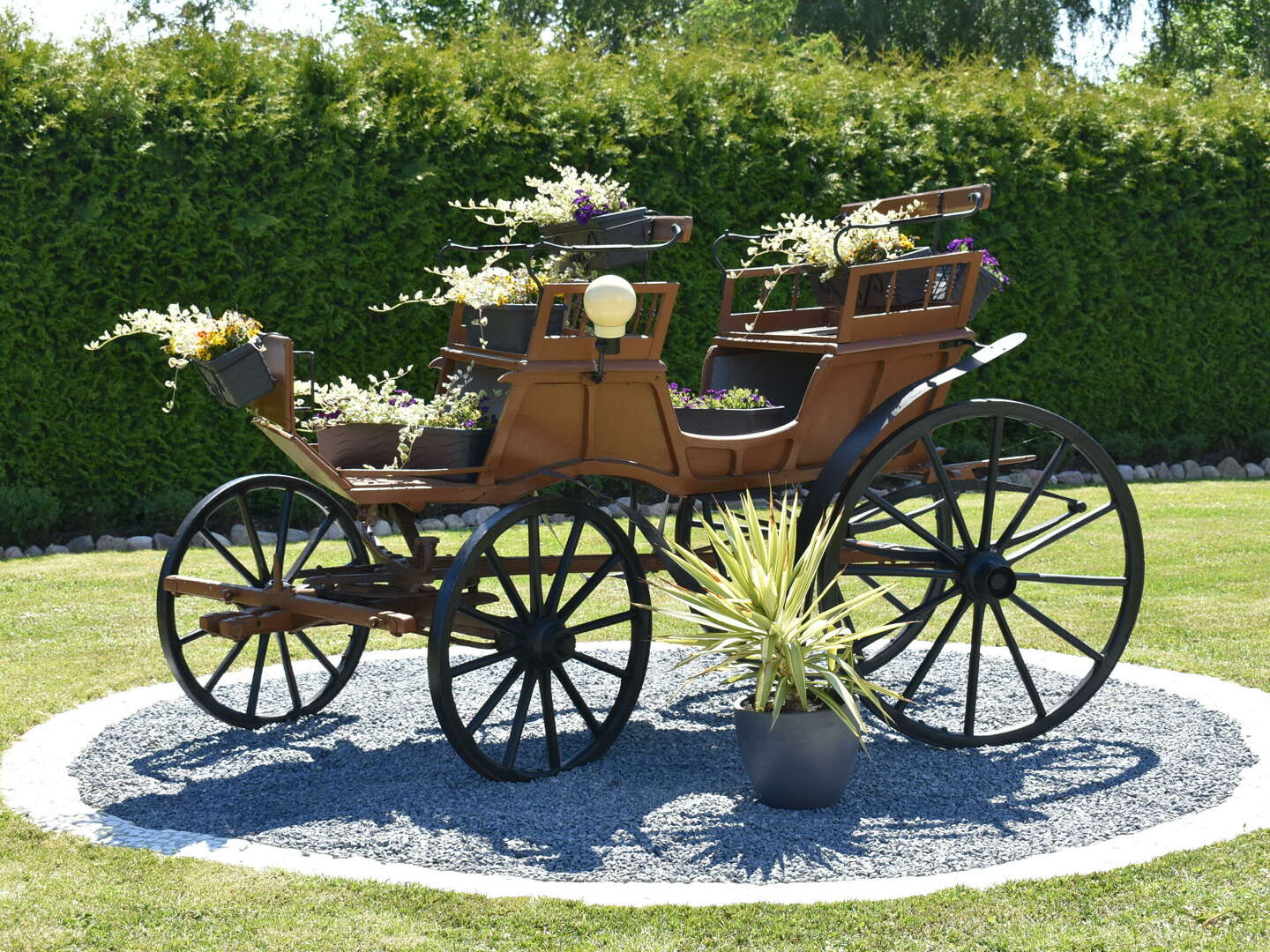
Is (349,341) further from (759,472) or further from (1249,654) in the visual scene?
(1249,654)

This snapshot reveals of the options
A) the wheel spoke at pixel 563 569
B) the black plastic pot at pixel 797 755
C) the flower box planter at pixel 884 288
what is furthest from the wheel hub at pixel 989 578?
the wheel spoke at pixel 563 569

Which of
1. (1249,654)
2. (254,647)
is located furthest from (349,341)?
(1249,654)

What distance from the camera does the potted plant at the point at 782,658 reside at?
4078mm

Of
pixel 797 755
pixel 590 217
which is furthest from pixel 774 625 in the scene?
pixel 590 217

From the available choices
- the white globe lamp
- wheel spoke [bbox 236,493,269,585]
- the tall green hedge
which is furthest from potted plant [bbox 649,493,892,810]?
the tall green hedge

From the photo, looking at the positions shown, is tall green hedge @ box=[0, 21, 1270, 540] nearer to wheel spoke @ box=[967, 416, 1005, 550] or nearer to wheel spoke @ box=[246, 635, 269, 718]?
wheel spoke @ box=[246, 635, 269, 718]

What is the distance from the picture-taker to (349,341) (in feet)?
31.0

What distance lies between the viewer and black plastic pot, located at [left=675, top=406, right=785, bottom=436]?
4.96 meters

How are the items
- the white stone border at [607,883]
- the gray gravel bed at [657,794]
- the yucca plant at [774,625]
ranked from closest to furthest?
the white stone border at [607,883], the gray gravel bed at [657,794], the yucca plant at [774,625]

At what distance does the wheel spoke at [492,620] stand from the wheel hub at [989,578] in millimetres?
1546

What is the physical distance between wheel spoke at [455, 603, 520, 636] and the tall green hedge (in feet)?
17.5

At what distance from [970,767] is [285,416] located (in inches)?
98.6

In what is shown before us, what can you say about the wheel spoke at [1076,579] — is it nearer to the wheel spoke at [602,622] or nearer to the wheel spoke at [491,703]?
the wheel spoke at [602,622]

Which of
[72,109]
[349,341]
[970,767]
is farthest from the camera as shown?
[349,341]
